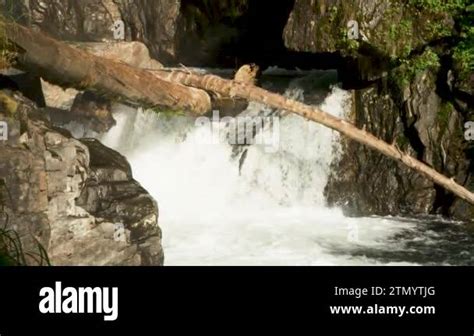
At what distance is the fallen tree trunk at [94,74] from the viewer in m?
5.39

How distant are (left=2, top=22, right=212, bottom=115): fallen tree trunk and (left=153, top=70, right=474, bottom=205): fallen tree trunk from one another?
42 cm

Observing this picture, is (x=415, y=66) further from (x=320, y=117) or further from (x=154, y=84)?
(x=154, y=84)

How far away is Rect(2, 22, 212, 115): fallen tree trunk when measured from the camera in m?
5.39

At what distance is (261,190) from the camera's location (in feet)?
37.0

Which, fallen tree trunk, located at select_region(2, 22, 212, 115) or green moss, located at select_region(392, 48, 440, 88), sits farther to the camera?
green moss, located at select_region(392, 48, 440, 88)

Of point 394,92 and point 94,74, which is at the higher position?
point 394,92

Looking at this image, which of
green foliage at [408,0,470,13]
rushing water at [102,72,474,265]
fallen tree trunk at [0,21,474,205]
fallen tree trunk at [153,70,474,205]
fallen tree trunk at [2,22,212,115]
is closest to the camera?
fallen tree trunk at [2,22,212,115]

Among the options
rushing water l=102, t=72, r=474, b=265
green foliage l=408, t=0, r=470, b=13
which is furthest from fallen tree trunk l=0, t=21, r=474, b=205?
green foliage l=408, t=0, r=470, b=13

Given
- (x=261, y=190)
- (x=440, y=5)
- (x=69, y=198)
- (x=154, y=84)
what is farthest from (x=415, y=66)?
(x=69, y=198)

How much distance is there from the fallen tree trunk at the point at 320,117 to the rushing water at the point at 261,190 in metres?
2.54

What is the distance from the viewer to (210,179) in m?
11.4

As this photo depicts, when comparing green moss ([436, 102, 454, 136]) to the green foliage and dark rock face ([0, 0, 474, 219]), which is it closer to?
dark rock face ([0, 0, 474, 219])

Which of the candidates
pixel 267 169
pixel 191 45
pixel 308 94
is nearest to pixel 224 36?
pixel 191 45

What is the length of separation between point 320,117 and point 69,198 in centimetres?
293
